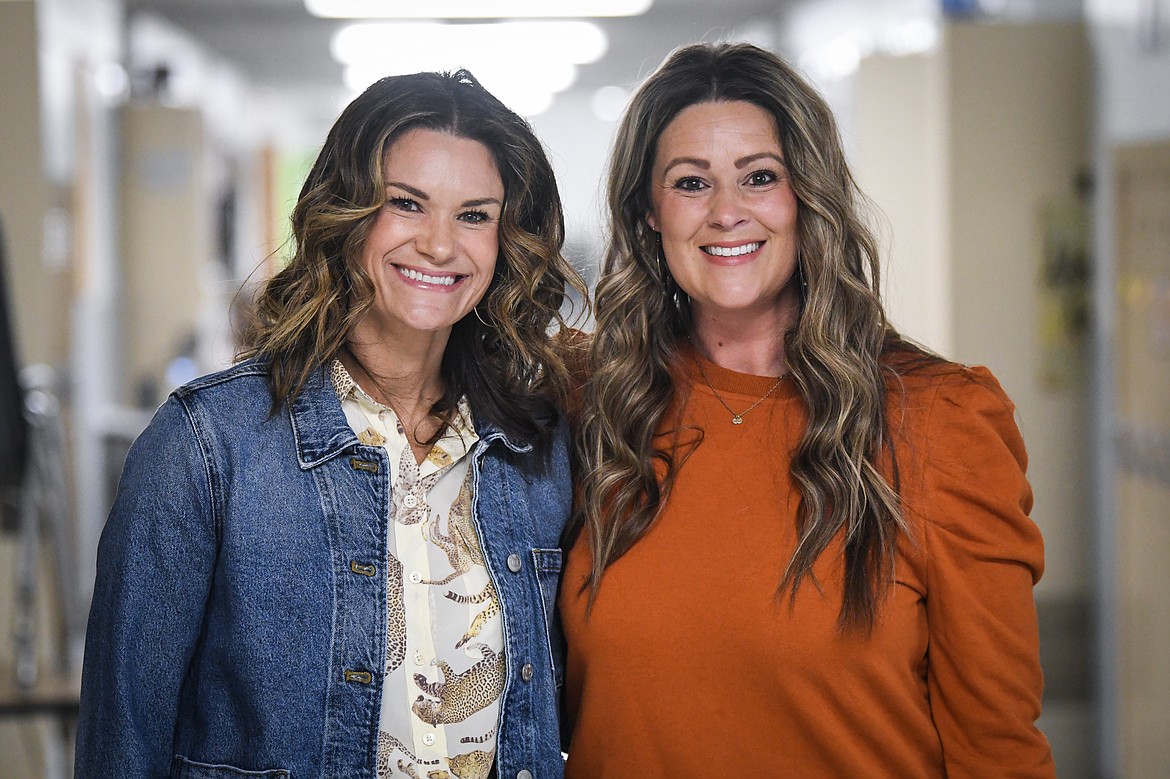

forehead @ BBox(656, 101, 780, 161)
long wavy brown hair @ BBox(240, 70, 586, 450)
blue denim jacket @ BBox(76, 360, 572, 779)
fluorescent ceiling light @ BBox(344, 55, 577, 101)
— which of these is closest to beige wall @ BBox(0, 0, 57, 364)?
long wavy brown hair @ BBox(240, 70, 586, 450)

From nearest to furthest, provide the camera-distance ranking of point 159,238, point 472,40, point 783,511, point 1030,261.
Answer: point 783,511 < point 1030,261 < point 159,238 < point 472,40

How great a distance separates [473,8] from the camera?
6.96 m

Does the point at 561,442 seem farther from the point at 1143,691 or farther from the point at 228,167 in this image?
the point at 228,167

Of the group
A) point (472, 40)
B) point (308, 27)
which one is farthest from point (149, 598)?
point (308, 27)

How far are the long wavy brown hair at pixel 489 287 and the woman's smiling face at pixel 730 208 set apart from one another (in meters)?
0.19

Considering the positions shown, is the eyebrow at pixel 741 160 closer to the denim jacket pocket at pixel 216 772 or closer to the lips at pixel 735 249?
the lips at pixel 735 249

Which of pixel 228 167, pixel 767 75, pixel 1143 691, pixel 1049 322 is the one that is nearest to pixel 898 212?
pixel 1049 322

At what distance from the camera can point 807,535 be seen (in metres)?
1.67

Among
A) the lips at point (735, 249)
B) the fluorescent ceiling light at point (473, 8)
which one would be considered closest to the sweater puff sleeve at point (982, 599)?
the lips at point (735, 249)

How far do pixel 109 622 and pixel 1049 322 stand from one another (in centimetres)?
340

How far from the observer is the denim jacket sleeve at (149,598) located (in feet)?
4.82

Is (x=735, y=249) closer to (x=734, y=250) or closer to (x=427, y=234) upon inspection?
(x=734, y=250)

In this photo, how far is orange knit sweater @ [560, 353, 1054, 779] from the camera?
5.35 ft

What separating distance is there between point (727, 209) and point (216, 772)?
104 cm
